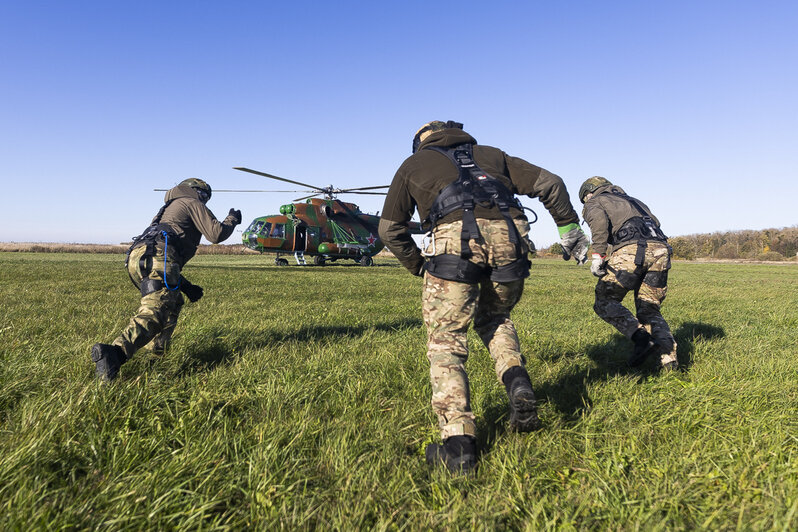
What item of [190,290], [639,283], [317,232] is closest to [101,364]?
[190,290]

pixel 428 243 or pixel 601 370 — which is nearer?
pixel 428 243

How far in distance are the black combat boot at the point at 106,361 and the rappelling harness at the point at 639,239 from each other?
15.9 ft

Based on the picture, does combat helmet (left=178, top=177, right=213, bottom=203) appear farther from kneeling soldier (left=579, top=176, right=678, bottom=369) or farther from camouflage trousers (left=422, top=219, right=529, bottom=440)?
kneeling soldier (left=579, top=176, right=678, bottom=369)

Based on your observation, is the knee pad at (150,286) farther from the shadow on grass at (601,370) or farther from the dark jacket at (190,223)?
the shadow on grass at (601,370)

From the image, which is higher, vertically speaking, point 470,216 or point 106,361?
point 470,216

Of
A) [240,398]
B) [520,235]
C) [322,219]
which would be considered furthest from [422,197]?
[322,219]

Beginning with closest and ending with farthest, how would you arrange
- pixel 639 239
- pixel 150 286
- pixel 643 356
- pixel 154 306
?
pixel 154 306
pixel 150 286
pixel 643 356
pixel 639 239

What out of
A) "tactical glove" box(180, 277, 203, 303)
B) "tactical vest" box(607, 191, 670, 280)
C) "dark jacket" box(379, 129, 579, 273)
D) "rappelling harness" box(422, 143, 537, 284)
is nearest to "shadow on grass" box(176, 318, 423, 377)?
"tactical glove" box(180, 277, 203, 303)

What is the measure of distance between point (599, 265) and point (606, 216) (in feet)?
1.91

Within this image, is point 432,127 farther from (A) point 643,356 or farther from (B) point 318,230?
(B) point 318,230

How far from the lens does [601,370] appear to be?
13.9 ft

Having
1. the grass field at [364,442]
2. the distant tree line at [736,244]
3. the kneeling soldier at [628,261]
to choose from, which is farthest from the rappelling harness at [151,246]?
the distant tree line at [736,244]

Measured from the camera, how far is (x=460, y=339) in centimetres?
263

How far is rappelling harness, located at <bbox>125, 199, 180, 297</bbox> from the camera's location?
12.5ft
